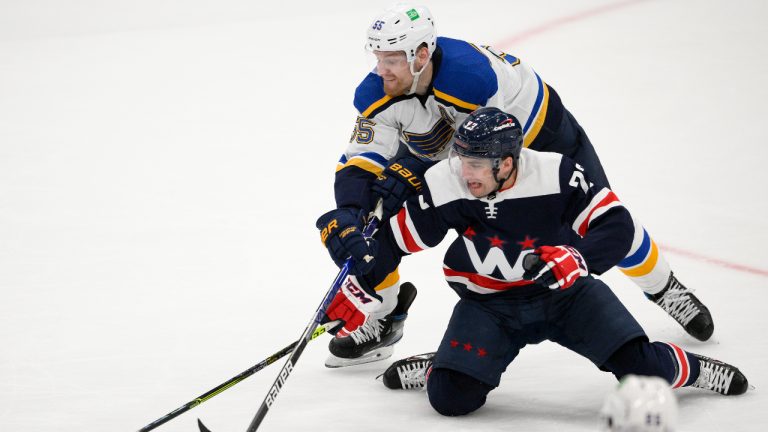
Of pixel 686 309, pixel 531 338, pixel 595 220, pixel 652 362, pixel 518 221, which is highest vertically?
pixel 518 221

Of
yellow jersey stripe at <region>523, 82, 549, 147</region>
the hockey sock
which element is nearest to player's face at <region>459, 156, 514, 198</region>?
yellow jersey stripe at <region>523, 82, 549, 147</region>

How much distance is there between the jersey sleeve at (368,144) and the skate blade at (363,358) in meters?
0.65

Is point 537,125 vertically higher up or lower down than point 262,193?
lower down

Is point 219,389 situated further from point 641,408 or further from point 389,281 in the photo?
point 641,408

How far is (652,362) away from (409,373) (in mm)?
821

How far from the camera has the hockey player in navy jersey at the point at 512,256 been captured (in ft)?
9.84

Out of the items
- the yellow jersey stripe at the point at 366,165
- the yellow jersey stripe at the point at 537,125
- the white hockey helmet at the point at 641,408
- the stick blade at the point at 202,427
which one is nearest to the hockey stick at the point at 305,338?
the stick blade at the point at 202,427

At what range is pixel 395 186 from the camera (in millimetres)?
3443

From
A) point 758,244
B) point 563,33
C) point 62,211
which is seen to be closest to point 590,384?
point 758,244

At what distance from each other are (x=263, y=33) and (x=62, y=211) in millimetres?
3403

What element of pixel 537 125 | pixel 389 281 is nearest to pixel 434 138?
pixel 537 125

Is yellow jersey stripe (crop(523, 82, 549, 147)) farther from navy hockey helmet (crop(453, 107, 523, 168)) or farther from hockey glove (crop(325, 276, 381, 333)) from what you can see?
hockey glove (crop(325, 276, 381, 333))

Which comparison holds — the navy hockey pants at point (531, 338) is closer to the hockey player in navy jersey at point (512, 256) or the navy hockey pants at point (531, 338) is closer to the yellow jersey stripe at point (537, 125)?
the hockey player in navy jersey at point (512, 256)

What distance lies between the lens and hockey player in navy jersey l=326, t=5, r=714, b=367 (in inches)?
133
